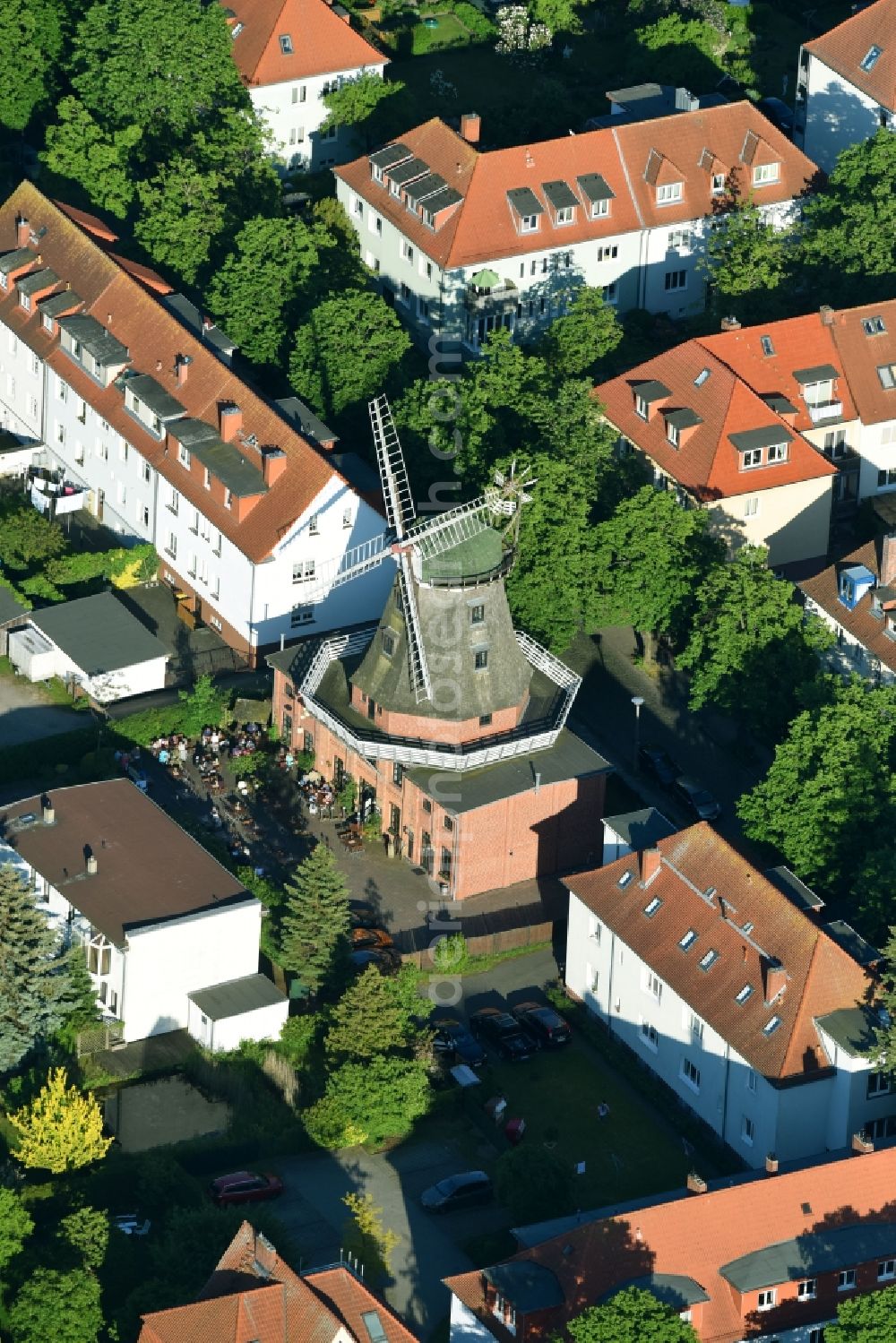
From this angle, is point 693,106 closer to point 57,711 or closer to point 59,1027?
point 57,711

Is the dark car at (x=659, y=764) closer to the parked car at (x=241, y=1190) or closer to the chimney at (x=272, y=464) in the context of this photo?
the chimney at (x=272, y=464)

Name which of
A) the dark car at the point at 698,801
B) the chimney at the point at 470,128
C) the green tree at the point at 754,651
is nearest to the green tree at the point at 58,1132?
the dark car at the point at 698,801

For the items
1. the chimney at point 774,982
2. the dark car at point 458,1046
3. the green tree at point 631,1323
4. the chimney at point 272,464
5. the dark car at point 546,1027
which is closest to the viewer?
the green tree at point 631,1323

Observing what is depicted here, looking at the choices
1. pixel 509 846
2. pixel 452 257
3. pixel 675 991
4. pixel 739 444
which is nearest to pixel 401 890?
pixel 509 846

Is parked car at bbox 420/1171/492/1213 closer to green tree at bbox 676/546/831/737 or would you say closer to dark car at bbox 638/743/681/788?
dark car at bbox 638/743/681/788

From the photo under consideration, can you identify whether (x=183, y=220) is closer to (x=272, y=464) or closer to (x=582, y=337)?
(x=582, y=337)

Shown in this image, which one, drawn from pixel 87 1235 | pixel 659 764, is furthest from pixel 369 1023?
pixel 659 764

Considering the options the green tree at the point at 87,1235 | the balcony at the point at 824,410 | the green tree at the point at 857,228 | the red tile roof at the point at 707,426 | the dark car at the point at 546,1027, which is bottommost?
the dark car at the point at 546,1027
